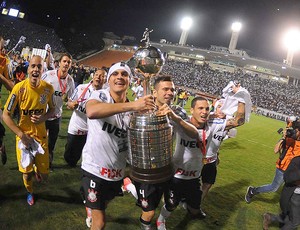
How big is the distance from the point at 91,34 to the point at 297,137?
7759 cm

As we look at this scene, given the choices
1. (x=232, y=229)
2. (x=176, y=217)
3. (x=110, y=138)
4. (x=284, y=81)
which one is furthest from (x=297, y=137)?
(x=284, y=81)

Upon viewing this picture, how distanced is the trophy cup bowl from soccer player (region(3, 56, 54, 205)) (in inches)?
77.5

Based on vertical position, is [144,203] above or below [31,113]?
below

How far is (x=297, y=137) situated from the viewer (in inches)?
197

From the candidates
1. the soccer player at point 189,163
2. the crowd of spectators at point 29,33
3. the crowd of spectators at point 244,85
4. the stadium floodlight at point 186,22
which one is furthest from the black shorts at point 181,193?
the stadium floodlight at point 186,22

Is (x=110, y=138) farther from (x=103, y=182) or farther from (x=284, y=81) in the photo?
(x=284, y=81)

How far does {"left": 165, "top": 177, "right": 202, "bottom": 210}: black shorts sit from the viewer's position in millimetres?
4020

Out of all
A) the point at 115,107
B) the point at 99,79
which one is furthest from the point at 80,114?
the point at 115,107

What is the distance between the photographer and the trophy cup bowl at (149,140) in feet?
8.46

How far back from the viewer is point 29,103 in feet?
13.8

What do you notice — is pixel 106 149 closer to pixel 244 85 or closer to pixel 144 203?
pixel 144 203

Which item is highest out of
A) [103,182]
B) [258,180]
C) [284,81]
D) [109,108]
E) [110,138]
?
[284,81]

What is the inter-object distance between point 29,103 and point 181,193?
8.62ft

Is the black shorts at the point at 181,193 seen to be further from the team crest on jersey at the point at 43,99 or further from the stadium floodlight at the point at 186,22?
the stadium floodlight at the point at 186,22
